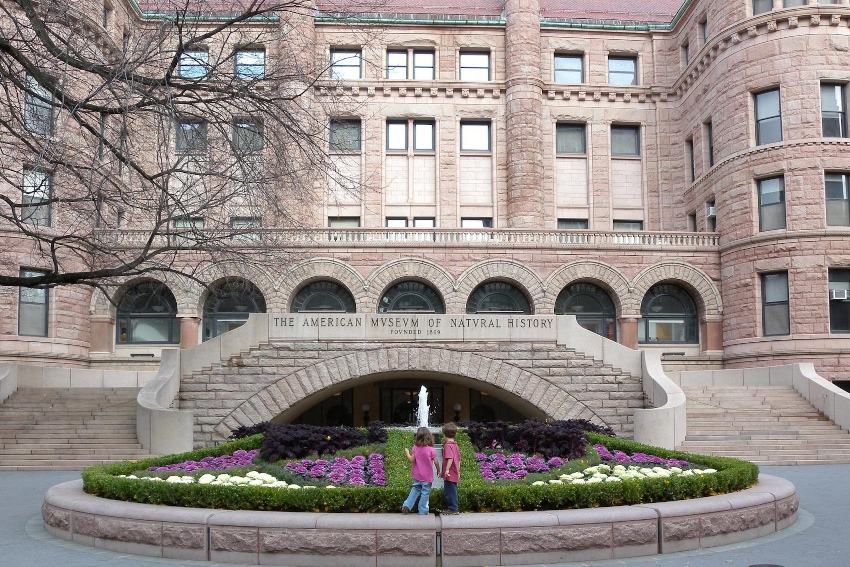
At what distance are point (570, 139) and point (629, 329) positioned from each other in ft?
34.4

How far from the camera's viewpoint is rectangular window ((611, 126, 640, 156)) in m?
39.6

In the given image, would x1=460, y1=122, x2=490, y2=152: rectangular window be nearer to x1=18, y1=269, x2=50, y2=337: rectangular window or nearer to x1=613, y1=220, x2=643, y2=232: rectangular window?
x1=613, y1=220, x2=643, y2=232: rectangular window

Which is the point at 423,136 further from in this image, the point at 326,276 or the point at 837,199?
the point at 837,199

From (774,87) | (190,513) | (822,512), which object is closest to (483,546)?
(190,513)

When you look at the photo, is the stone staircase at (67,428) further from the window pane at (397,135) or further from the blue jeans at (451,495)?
the window pane at (397,135)

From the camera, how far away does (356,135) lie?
38.7m

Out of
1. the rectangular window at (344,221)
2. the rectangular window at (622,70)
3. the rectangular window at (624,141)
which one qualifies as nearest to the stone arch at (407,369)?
the rectangular window at (344,221)

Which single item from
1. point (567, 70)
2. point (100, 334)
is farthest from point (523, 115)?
point (100, 334)

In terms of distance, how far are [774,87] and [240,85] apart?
78.5 ft

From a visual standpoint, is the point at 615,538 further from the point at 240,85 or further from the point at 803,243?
the point at 803,243

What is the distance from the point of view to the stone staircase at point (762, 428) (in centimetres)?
2144

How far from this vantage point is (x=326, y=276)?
3291 centimetres

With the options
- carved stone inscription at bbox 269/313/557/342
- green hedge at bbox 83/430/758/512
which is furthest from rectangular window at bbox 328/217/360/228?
green hedge at bbox 83/430/758/512

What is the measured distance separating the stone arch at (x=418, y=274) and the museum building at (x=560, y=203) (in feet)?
0.30
